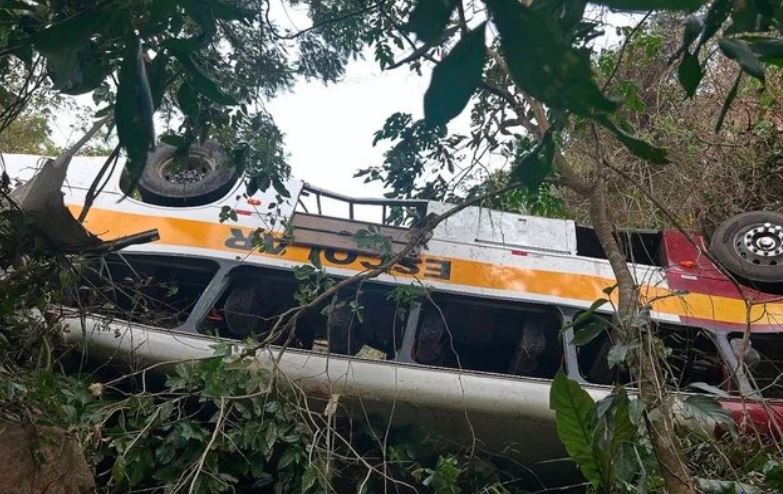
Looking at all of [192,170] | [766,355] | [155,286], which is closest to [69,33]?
[155,286]

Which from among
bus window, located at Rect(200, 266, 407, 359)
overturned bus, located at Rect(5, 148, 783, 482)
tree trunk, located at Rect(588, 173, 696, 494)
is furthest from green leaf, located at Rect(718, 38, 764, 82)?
bus window, located at Rect(200, 266, 407, 359)

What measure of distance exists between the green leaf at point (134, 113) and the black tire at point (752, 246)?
425cm

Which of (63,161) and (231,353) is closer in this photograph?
(63,161)

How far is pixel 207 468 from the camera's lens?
3621 mm

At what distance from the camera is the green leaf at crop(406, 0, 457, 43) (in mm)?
903

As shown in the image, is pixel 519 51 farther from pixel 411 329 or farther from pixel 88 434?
pixel 411 329

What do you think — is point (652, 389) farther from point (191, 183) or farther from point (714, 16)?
point (191, 183)

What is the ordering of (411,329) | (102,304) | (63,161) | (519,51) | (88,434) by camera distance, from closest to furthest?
1. (519,51)
2. (63,161)
3. (88,434)
4. (102,304)
5. (411,329)

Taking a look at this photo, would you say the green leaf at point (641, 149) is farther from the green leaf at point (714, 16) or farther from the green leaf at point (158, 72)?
the green leaf at point (158, 72)

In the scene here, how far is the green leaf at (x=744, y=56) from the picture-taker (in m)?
1.40

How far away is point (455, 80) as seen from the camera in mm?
899

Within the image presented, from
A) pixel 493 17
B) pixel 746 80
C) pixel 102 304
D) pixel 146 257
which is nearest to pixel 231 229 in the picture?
pixel 146 257

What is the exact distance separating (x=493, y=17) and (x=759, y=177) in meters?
7.40

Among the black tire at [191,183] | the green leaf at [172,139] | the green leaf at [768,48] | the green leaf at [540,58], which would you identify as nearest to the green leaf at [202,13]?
the green leaf at [172,139]
